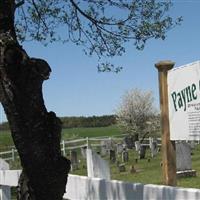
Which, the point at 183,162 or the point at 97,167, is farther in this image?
the point at 183,162

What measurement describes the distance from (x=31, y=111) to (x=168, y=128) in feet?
12.6

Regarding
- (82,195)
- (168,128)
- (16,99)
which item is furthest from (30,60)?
(168,128)

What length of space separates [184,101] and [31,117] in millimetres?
3525

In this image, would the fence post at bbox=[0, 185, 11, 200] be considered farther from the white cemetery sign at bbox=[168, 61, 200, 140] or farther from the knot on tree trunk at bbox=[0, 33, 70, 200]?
the knot on tree trunk at bbox=[0, 33, 70, 200]

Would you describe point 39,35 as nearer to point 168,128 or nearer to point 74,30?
point 74,30

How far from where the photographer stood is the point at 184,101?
802 cm

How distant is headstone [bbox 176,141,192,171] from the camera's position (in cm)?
1723

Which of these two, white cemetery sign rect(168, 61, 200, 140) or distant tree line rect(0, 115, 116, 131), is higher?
distant tree line rect(0, 115, 116, 131)

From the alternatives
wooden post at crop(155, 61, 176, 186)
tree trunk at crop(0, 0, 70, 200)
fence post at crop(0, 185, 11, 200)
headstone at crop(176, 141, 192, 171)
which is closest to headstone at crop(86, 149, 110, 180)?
wooden post at crop(155, 61, 176, 186)

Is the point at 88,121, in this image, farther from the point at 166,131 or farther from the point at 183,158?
the point at 166,131

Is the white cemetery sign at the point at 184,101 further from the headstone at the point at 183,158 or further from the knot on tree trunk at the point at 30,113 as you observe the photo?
→ the headstone at the point at 183,158

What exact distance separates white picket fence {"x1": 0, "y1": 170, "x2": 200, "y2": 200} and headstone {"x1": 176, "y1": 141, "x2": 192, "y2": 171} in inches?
419

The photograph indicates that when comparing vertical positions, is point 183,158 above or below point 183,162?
above

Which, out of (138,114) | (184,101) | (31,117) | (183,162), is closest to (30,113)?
(31,117)
